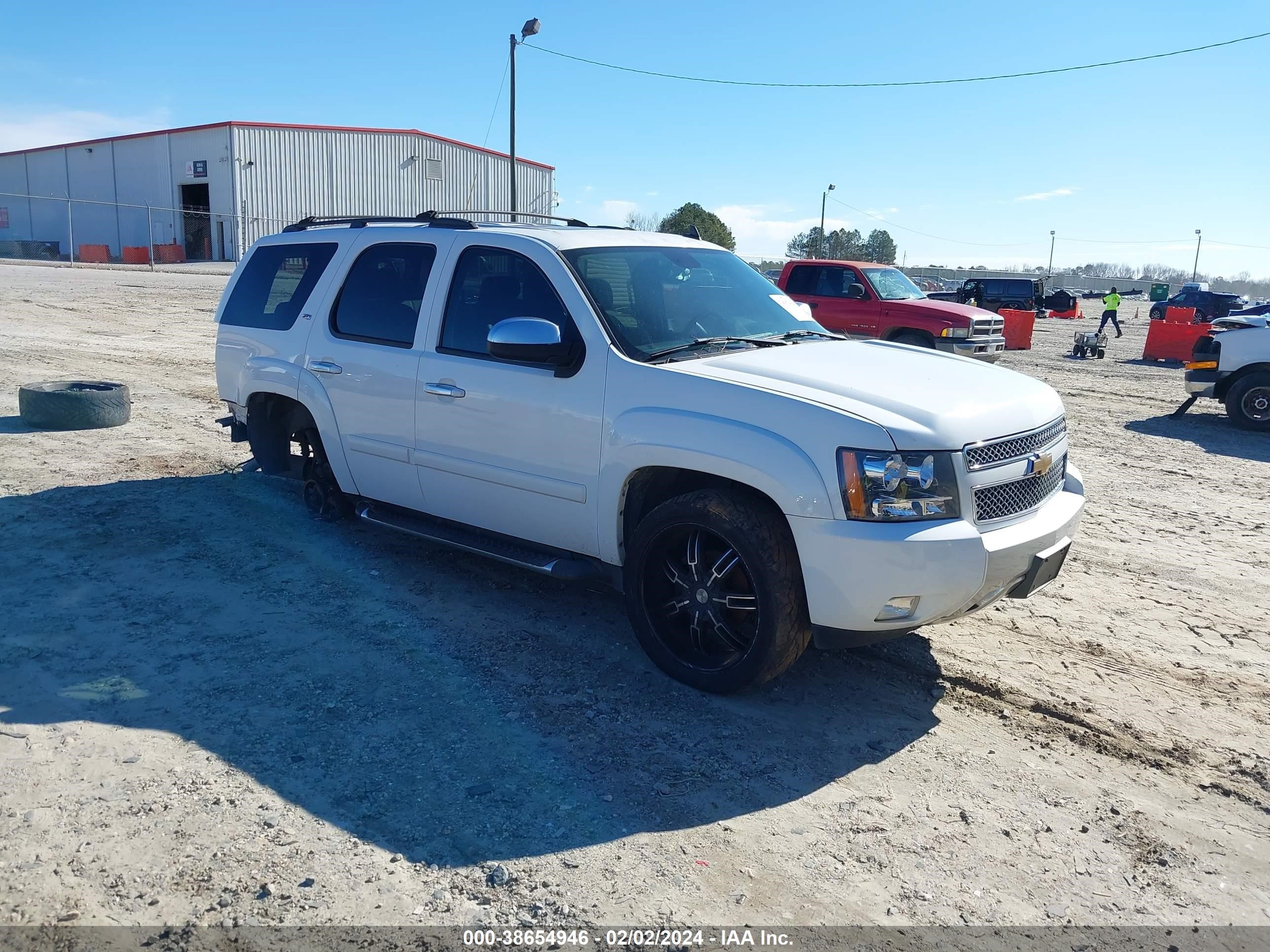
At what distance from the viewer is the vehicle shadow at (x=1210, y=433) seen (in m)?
10.9

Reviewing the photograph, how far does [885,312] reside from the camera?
52.0 feet

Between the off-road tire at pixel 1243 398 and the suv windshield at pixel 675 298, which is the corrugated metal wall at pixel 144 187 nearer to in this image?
the off-road tire at pixel 1243 398

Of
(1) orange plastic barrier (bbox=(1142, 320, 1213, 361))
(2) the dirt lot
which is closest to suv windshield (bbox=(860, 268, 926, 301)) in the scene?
(1) orange plastic barrier (bbox=(1142, 320, 1213, 361))

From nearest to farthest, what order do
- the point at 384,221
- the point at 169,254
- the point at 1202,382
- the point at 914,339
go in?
the point at 384,221 → the point at 1202,382 → the point at 914,339 → the point at 169,254

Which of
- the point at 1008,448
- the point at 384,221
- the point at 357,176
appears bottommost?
the point at 1008,448

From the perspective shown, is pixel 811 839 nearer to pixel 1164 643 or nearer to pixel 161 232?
pixel 1164 643

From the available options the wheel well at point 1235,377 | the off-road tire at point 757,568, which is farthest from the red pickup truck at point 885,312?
the off-road tire at point 757,568

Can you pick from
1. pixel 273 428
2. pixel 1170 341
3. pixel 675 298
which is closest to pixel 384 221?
pixel 273 428

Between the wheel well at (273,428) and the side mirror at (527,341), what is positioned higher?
the side mirror at (527,341)

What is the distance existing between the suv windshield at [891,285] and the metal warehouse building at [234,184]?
30684 mm

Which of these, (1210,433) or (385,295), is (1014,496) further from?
(1210,433)

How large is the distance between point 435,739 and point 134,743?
1167 mm

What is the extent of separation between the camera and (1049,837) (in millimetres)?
3391

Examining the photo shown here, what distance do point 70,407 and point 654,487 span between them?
23.6ft
